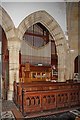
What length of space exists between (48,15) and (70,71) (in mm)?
2266

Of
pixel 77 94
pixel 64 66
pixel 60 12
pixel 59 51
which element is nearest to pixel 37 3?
pixel 60 12

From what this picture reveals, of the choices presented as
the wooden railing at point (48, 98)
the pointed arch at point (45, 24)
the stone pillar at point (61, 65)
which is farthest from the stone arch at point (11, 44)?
the stone pillar at point (61, 65)

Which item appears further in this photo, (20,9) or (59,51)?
(59,51)

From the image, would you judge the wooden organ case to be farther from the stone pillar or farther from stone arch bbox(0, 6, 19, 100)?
stone arch bbox(0, 6, 19, 100)

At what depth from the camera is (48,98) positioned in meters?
3.88

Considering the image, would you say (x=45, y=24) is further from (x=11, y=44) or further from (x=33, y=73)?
(x=33, y=73)

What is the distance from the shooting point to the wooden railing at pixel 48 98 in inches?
142

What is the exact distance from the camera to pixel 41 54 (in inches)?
324

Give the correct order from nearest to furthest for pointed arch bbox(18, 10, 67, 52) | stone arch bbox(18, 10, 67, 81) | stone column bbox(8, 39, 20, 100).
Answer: stone column bbox(8, 39, 20, 100), pointed arch bbox(18, 10, 67, 52), stone arch bbox(18, 10, 67, 81)

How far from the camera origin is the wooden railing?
3619mm

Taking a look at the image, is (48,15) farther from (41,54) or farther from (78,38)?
(41,54)

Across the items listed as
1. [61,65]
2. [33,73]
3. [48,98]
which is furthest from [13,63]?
[33,73]

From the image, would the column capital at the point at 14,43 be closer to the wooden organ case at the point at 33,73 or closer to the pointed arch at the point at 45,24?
the pointed arch at the point at 45,24

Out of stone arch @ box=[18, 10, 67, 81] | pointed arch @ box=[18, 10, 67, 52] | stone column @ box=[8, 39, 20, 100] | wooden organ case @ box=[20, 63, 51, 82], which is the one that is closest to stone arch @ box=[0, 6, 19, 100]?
stone column @ box=[8, 39, 20, 100]
